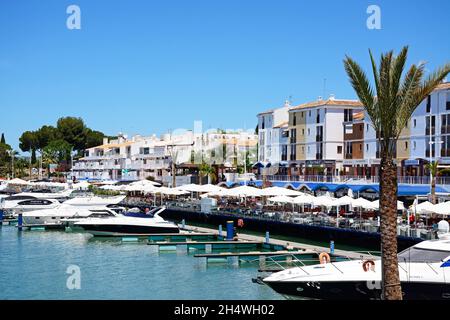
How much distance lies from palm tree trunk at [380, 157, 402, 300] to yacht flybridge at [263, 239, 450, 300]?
5.50 metres

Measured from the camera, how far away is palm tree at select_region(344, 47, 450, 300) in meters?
18.5

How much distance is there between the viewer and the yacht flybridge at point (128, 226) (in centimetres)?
4997

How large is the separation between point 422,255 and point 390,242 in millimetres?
7279

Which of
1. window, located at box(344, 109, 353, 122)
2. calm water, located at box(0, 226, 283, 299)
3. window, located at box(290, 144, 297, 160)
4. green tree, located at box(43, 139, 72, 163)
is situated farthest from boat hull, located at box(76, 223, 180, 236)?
green tree, located at box(43, 139, 72, 163)

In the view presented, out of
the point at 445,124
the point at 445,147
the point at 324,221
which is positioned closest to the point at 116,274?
the point at 324,221

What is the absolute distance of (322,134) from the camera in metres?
83.5

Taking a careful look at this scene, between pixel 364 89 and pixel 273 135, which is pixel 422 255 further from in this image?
pixel 273 135

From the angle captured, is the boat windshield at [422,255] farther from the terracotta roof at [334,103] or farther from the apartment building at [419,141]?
the terracotta roof at [334,103]

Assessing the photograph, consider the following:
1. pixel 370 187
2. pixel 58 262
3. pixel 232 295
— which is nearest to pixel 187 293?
pixel 232 295

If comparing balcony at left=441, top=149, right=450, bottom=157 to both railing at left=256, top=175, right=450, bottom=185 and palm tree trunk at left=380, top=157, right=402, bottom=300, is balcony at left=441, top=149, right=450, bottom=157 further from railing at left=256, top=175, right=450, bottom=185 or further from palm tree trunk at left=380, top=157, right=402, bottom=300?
palm tree trunk at left=380, top=157, right=402, bottom=300

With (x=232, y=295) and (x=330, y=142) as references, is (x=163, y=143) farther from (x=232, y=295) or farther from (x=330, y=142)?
(x=232, y=295)

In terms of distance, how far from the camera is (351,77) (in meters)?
19.4

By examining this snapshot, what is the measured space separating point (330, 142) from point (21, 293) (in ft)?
194
